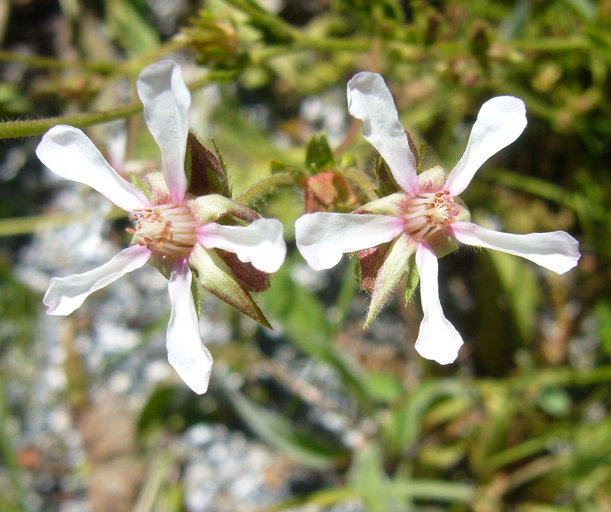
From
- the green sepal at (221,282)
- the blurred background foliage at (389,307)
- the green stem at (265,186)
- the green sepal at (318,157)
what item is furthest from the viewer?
the blurred background foliage at (389,307)

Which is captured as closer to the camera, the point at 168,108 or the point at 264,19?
the point at 168,108

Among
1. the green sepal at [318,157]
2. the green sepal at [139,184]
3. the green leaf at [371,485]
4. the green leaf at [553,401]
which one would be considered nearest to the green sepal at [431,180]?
the green sepal at [318,157]

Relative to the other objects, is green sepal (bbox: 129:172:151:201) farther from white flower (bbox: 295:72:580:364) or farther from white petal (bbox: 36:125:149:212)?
white flower (bbox: 295:72:580:364)

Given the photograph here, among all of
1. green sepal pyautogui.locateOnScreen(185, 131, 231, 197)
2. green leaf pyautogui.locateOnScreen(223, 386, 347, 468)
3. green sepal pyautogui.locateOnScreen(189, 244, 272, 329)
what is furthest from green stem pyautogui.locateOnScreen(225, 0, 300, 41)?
green leaf pyautogui.locateOnScreen(223, 386, 347, 468)

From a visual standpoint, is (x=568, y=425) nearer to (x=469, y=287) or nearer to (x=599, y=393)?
(x=599, y=393)

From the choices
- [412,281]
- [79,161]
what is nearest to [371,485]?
[412,281]

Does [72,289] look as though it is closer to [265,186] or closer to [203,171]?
[203,171]

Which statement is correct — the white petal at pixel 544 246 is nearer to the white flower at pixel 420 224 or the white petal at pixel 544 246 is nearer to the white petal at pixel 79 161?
the white flower at pixel 420 224
